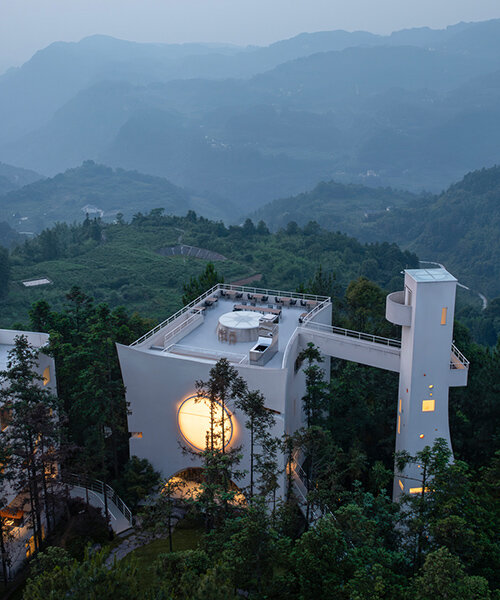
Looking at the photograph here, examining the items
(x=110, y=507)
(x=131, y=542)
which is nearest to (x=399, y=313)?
(x=131, y=542)

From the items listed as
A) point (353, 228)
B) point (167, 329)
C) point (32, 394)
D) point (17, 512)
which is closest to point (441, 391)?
point (167, 329)

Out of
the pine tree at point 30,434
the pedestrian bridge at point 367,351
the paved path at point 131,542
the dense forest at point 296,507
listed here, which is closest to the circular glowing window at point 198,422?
the dense forest at point 296,507

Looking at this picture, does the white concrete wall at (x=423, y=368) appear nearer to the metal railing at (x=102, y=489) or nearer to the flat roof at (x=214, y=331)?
the flat roof at (x=214, y=331)

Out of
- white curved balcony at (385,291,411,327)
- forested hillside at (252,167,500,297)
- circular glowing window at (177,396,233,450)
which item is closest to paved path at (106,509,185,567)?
circular glowing window at (177,396,233,450)

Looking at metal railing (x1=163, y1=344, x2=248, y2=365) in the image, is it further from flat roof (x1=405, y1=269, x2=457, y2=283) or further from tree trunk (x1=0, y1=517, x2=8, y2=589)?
tree trunk (x1=0, y1=517, x2=8, y2=589)

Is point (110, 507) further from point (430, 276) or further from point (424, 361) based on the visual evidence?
point (430, 276)

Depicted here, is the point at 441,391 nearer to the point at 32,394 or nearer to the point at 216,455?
the point at 216,455
